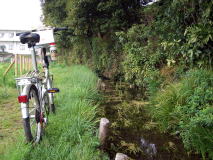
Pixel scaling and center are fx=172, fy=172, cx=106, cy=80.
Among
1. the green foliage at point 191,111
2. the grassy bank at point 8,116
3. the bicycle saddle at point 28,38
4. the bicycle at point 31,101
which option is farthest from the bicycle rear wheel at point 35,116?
the green foliage at point 191,111

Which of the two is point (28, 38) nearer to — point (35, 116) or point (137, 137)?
point (35, 116)

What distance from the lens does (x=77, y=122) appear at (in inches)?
94.8

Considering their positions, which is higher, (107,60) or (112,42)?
(112,42)

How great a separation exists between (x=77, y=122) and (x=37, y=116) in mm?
581

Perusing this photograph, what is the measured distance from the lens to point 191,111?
227cm

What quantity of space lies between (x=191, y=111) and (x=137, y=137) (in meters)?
0.91

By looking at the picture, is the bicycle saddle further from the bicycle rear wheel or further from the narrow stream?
the narrow stream

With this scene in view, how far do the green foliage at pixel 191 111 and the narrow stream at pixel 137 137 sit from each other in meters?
0.15

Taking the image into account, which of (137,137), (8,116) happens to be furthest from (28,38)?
(137,137)

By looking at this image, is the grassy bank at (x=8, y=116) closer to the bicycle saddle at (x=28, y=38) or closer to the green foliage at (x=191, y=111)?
the bicycle saddle at (x=28, y=38)

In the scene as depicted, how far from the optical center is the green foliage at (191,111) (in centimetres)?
198

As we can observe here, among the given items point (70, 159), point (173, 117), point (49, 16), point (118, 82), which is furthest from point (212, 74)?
point (49, 16)

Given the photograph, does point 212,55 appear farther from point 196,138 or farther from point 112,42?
point 112,42

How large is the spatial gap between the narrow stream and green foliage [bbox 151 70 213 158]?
5.9 inches
